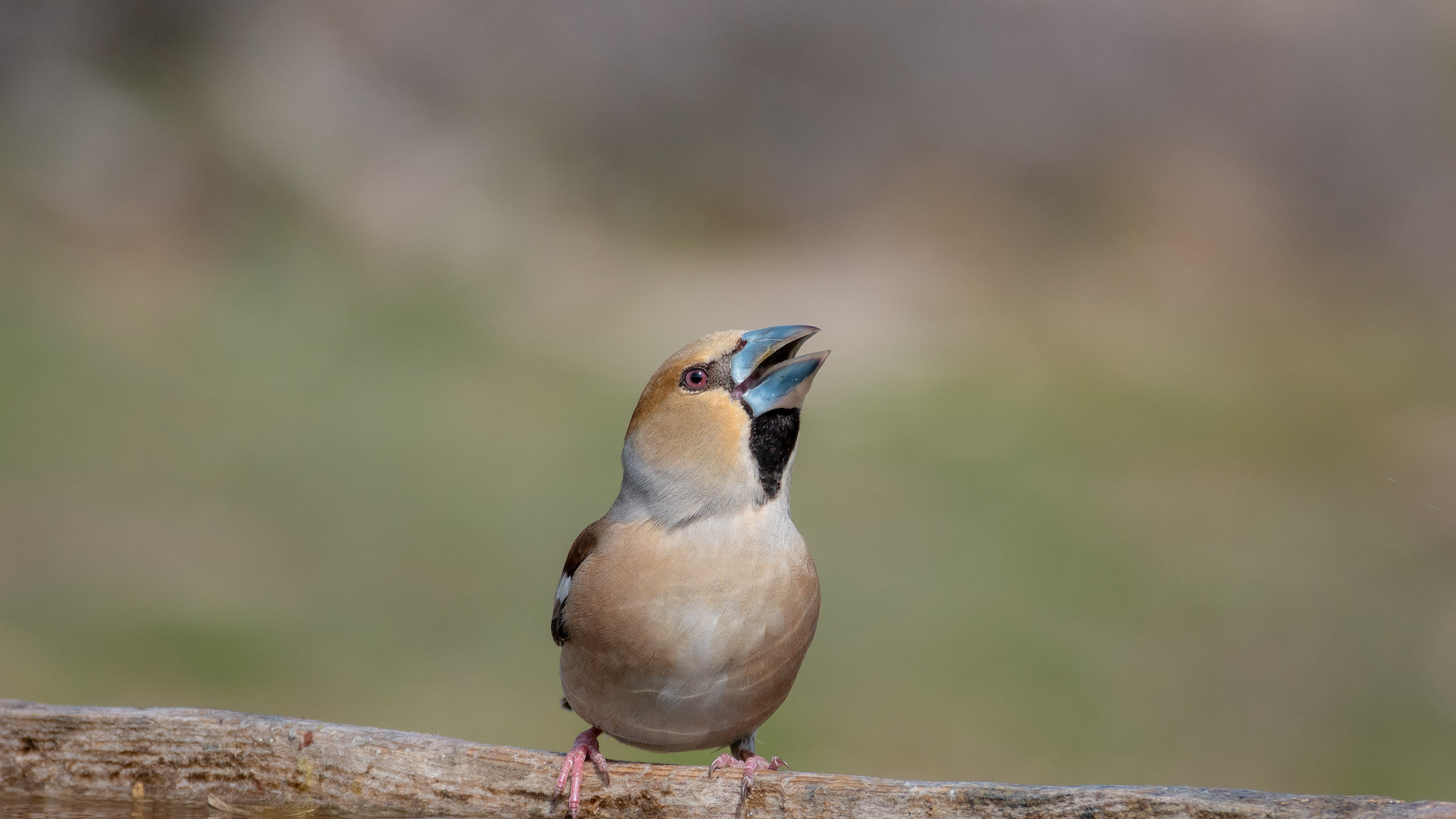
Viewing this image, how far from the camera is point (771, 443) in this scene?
3566mm

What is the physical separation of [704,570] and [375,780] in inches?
42.8

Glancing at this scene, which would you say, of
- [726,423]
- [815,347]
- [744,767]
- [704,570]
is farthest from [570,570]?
[815,347]

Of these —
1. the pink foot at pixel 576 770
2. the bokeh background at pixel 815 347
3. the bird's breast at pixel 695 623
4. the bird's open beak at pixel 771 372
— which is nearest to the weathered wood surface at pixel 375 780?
the pink foot at pixel 576 770

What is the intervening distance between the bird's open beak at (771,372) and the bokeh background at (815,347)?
4.94m

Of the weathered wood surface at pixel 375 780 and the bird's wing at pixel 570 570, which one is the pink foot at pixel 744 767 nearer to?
the weathered wood surface at pixel 375 780

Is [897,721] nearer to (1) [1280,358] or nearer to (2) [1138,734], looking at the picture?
(2) [1138,734]

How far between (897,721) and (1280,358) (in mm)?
6654

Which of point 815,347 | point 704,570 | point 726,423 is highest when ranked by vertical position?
point 815,347

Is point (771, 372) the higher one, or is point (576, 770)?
point (771, 372)

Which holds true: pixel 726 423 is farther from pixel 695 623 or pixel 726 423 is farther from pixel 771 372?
pixel 695 623

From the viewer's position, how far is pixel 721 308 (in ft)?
44.1

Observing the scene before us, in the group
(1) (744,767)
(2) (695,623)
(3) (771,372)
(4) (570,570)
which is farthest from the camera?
(4) (570,570)

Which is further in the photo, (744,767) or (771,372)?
(771,372)

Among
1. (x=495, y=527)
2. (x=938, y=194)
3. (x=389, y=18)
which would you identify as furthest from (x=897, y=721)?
(x=389, y=18)
